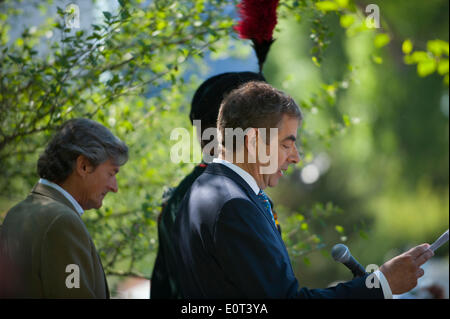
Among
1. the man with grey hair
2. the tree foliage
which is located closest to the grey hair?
the man with grey hair

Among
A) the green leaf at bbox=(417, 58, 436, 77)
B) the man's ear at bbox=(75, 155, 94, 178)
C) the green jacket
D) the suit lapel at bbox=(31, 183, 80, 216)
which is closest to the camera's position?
the green leaf at bbox=(417, 58, 436, 77)

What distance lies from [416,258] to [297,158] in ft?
1.70

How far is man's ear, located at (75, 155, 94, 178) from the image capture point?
223cm

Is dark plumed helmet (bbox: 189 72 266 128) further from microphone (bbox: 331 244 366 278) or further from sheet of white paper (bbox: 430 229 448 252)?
sheet of white paper (bbox: 430 229 448 252)

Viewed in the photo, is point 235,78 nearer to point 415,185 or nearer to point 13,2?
point 13,2

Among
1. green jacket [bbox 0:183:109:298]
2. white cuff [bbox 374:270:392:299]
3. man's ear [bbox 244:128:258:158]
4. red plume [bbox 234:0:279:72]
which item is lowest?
green jacket [bbox 0:183:109:298]

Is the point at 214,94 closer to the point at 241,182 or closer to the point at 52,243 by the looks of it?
the point at 241,182

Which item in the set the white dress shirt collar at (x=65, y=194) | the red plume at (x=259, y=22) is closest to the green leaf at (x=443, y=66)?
the red plume at (x=259, y=22)

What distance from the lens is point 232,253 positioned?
60.1 inches

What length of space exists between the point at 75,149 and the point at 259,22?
3.59ft

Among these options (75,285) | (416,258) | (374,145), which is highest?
(416,258)

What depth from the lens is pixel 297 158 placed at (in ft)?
6.13

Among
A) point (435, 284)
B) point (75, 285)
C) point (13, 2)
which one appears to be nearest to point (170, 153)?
point (13, 2)

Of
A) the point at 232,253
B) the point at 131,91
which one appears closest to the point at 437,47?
the point at 232,253
